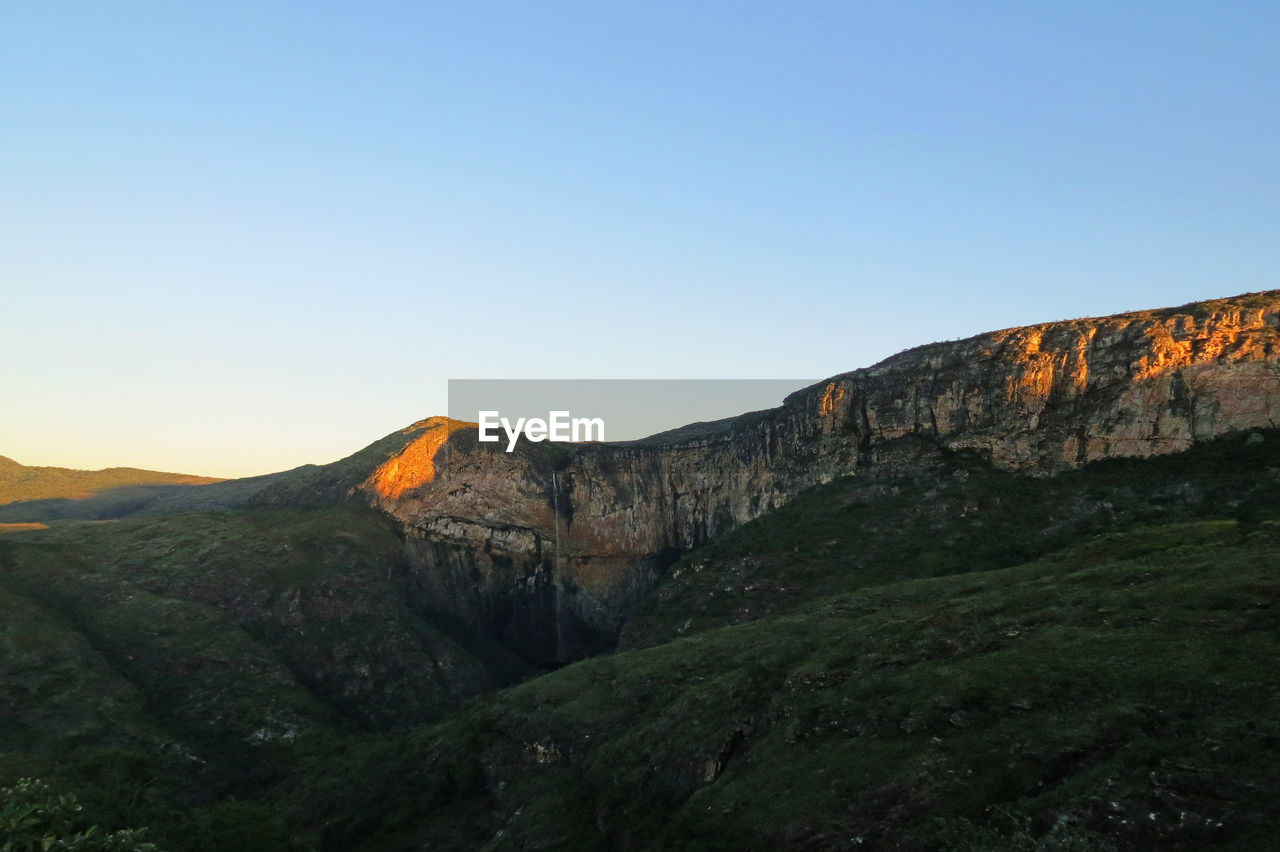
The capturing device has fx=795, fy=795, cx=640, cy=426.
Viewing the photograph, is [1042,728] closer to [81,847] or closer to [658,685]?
[658,685]

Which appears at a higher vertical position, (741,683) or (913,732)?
(913,732)

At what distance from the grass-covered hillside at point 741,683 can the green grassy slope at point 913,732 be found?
18 centimetres

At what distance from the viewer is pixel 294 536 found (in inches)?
4296

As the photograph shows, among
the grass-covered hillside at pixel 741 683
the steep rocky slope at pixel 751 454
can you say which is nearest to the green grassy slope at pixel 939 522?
the grass-covered hillside at pixel 741 683

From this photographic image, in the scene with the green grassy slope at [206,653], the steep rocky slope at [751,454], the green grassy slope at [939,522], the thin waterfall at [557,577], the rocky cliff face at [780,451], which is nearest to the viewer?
the green grassy slope at [206,653]

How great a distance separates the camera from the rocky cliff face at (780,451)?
3142 inches

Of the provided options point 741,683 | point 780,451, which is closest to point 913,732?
point 741,683

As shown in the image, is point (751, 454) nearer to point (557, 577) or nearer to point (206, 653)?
point (557, 577)

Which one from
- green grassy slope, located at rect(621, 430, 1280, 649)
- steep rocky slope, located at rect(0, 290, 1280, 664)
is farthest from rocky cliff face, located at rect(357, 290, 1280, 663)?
green grassy slope, located at rect(621, 430, 1280, 649)

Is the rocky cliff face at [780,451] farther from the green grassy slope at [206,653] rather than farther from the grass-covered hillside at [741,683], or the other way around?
the green grassy slope at [206,653]

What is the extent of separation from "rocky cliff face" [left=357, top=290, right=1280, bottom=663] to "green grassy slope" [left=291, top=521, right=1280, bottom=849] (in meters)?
23.8

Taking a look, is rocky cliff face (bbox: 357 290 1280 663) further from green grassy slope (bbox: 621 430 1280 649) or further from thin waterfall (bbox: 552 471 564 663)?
green grassy slope (bbox: 621 430 1280 649)

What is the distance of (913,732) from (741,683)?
1506cm

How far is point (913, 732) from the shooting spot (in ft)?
124
